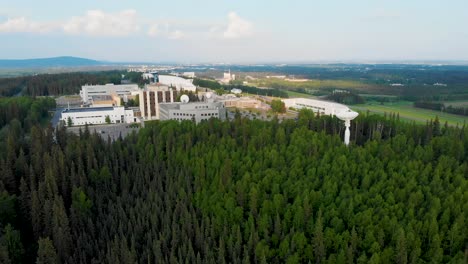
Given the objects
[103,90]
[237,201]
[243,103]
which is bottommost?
[237,201]

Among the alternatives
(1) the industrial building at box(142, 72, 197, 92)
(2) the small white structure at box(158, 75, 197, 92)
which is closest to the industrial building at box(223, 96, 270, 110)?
(1) the industrial building at box(142, 72, 197, 92)

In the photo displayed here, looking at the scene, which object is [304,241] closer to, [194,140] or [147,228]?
[147,228]

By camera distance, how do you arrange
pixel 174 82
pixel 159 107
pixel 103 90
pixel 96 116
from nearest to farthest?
pixel 96 116, pixel 159 107, pixel 103 90, pixel 174 82

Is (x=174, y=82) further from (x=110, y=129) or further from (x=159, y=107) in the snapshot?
(x=110, y=129)

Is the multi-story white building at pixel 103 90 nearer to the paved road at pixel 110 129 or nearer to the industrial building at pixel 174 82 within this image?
the industrial building at pixel 174 82

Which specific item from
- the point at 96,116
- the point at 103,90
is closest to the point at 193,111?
the point at 96,116

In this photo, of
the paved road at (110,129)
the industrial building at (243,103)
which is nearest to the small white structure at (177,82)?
the industrial building at (243,103)
